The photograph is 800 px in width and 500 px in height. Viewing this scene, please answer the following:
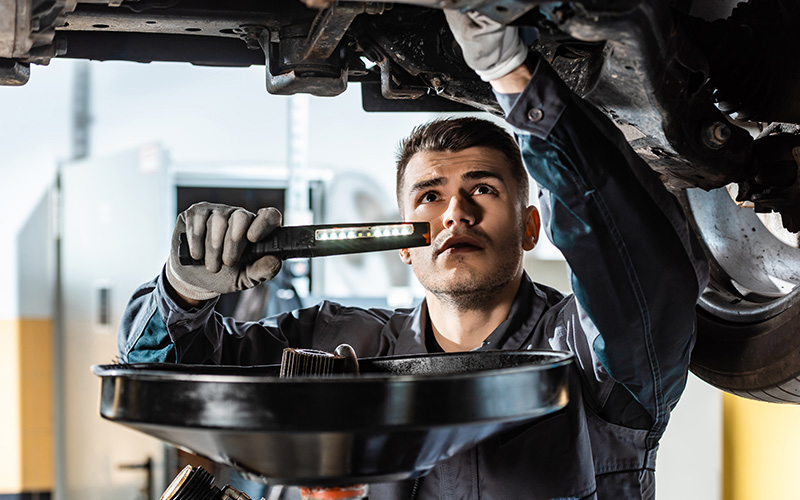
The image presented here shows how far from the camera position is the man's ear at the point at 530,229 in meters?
1.36

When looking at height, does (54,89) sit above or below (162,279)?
above

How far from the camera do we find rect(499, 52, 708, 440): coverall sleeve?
764mm

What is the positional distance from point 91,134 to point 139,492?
4.87ft

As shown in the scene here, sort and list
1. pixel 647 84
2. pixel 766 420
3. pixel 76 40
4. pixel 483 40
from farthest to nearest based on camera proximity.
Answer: pixel 766 420, pixel 76 40, pixel 647 84, pixel 483 40

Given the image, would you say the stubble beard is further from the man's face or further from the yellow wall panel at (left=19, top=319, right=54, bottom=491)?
the yellow wall panel at (left=19, top=319, right=54, bottom=491)

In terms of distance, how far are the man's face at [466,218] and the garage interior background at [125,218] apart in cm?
126

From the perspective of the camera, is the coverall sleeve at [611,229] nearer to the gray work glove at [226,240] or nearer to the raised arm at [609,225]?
the raised arm at [609,225]

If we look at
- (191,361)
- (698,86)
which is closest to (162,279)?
(191,361)

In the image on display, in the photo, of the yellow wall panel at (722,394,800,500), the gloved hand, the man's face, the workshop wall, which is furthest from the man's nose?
the workshop wall

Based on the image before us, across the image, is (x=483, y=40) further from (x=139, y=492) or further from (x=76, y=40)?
(x=139, y=492)

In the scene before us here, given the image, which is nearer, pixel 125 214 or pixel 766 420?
pixel 766 420

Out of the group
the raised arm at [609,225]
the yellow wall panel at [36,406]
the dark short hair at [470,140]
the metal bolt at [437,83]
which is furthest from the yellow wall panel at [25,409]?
the raised arm at [609,225]

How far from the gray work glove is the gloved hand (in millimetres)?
320

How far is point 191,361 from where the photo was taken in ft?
4.11
